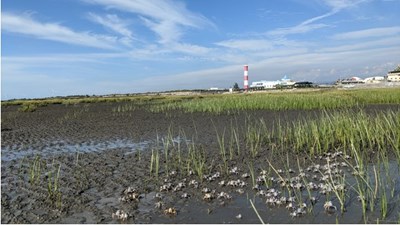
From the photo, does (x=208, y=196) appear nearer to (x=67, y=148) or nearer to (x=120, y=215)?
(x=120, y=215)

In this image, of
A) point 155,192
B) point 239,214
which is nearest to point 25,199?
point 155,192

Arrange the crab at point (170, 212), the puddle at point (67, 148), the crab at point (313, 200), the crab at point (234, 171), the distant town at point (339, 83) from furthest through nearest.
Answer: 1. the distant town at point (339, 83)
2. the puddle at point (67, 148)
3. the crab at point (234, 171)
4. the crab at point (313, 200)
5. the crab at point (170, 212)

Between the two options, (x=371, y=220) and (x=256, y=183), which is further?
(x=256, y=183)

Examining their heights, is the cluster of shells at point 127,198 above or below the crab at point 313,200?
above

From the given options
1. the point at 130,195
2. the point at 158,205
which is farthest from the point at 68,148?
the point at 158,205

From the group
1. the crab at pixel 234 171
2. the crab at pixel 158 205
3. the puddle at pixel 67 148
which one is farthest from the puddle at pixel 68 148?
the crab at pixel 158 205

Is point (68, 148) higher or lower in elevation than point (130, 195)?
lower

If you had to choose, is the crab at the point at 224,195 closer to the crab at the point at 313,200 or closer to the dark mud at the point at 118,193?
the dark mud at the point at 118,193

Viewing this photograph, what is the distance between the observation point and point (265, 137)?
16.6m

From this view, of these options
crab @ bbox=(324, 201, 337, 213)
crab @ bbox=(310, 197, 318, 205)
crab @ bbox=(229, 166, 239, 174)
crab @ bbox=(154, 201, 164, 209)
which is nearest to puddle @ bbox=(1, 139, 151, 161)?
crab @ bbox=(229, 166, 239, 174)

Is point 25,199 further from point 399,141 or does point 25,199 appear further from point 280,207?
point 399,141

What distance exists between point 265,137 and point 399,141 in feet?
18.5

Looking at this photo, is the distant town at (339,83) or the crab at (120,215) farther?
the distant town at (339,83)

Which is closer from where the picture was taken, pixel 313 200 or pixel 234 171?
pixel 313 200
